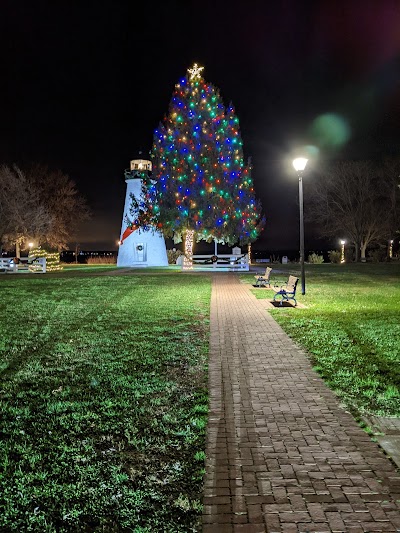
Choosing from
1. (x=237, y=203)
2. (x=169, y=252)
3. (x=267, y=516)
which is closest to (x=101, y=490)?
(x=267, y=516)

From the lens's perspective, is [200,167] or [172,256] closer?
[200,167]

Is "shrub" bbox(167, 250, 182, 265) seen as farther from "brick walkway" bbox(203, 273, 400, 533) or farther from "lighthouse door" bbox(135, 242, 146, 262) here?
"brick walkway" bbox(203, 273, 400, 533)

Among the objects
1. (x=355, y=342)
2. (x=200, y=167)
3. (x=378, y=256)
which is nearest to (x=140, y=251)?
(x=200, y=167)

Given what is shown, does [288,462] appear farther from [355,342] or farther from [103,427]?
[355,342]

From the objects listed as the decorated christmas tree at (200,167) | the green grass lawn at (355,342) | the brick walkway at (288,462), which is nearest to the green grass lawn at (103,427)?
the brick walkway at (288,462)

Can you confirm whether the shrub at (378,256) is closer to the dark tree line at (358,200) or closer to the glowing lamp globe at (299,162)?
the dark tree line at (358,200)

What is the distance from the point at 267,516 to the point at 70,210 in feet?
176

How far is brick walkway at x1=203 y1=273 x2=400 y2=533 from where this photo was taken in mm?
3037

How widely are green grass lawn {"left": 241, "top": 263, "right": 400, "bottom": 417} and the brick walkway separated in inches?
14.2

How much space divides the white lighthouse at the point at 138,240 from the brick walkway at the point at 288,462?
36.5 meters

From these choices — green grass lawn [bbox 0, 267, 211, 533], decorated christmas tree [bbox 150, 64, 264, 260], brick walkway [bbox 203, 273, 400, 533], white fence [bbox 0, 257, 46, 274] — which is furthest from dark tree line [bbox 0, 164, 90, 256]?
brick walkway [bbox 203, 273, 400, 533]

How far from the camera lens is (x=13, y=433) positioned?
Result: 4.45m

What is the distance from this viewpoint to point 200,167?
107 ft

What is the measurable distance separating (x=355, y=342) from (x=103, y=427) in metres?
5.37
